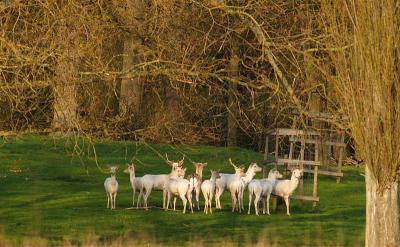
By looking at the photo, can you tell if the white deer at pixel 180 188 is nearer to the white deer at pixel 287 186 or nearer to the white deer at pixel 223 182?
the white deer at pixel 223 182

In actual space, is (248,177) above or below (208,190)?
above

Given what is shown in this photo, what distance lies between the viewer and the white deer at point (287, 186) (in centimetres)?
2505

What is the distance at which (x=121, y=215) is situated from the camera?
2359 cm

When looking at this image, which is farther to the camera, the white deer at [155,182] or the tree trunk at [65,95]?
the white deer at [155,182]

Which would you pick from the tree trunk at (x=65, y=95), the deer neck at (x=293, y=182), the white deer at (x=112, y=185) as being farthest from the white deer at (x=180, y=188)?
the tree trunk at (x=65, y=95)

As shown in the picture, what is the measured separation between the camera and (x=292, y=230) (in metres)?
22.1

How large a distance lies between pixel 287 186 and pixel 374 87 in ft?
31.4

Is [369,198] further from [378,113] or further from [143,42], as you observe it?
[143,42]

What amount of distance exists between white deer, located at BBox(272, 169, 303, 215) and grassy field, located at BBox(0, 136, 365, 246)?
18.6 inches

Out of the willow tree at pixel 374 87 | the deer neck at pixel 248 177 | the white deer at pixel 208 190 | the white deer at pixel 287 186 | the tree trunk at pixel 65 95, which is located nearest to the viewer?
the willow tree at pixel 374 87

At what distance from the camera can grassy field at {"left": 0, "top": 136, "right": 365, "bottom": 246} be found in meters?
20.0

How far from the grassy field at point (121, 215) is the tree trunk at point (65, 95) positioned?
0.38 m

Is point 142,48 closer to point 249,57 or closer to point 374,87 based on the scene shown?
point 249,57

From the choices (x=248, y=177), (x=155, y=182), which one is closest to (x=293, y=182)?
(x=248, y=177)
